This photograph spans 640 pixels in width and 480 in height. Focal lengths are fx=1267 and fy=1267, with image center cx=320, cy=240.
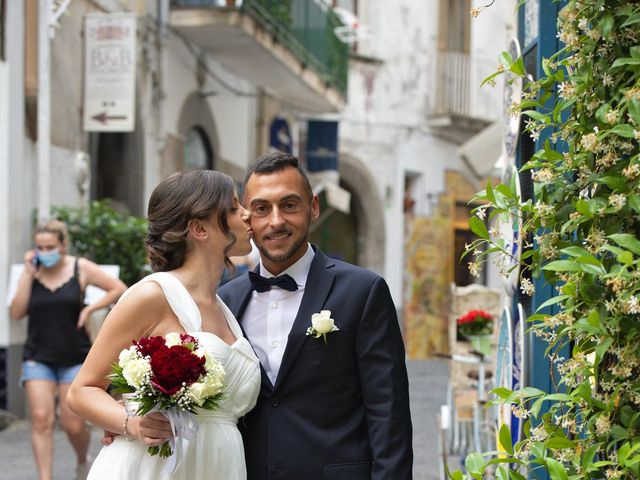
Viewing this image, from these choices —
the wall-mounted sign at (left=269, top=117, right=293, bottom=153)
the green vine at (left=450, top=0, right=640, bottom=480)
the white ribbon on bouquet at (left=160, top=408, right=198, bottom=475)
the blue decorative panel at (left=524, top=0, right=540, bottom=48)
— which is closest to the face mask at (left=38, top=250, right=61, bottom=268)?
Answer: the blue decorative panel at (left=524, top=0, right=540, bottom=48)

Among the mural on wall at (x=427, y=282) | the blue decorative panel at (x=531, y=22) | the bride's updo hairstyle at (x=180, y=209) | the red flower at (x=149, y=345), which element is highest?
the blue decorative panel at (x=531, y=22)

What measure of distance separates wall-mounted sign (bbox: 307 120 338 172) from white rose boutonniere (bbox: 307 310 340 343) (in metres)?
20.4

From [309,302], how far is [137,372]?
31.7 inches

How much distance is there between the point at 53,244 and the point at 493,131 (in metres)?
6.43

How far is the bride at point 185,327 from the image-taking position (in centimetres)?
363

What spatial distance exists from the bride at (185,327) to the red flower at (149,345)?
205 millimetres

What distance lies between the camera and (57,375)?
344 inches

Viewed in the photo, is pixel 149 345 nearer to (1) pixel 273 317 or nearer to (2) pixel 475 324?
(1) pixel 273 317

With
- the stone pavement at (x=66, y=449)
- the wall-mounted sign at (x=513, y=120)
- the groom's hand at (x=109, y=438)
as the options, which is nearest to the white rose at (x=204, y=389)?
the groom's hand at (x=109, y=438)

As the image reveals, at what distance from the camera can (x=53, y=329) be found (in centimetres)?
875

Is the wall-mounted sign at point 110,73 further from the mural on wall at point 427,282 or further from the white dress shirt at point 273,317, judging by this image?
the mural on wall at point 427,282

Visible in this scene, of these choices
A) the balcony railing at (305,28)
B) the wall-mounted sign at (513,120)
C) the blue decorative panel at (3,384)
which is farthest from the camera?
the balcony railing at (305,28)

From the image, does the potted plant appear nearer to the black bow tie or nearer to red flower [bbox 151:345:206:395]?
the black bow tie

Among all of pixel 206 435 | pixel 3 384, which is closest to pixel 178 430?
pixel 206 435
